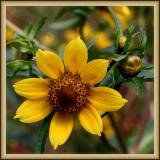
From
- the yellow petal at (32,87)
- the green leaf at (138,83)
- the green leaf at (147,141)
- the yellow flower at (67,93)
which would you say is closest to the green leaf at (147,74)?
the green leaf at (138,83)

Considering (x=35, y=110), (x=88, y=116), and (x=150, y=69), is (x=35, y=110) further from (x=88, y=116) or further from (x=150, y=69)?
(x=150, y=69)

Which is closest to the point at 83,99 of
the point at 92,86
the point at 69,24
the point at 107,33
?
the point at 92,86

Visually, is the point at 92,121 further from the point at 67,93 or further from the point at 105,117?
the point at 105,117

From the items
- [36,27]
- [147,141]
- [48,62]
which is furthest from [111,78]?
[147,141]

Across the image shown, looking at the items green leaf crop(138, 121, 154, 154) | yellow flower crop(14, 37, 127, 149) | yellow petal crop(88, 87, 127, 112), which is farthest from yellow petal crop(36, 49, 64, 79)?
green leaf crop(138, 121, 154, 154)

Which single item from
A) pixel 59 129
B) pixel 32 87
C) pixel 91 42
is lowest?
pixel 59 129

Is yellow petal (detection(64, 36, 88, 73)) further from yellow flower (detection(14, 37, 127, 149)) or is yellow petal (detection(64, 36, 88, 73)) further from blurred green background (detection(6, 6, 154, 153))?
blurred green background (detection(6, 6, 154, 153))
